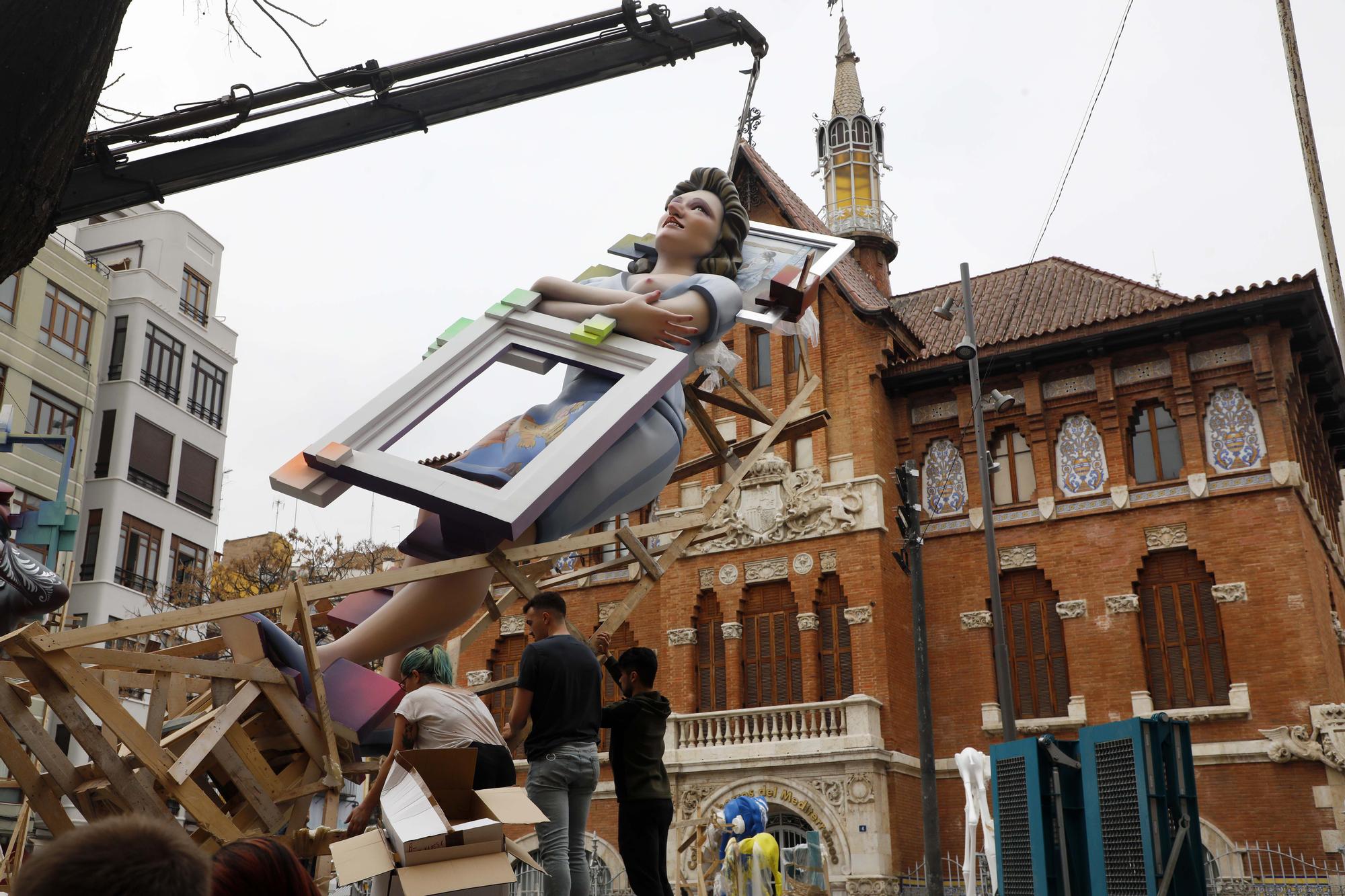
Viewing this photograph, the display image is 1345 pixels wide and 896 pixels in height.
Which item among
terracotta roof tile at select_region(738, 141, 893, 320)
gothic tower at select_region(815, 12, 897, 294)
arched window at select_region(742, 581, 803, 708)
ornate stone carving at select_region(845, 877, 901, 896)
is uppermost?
gothic tower at select_region(815, 12, 897, 294)

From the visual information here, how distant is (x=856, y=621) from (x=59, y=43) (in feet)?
68.8

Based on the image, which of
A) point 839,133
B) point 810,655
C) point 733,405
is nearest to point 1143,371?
point 810,655

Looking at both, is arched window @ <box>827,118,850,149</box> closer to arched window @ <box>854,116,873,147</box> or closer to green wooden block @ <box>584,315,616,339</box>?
arched window @ <box>854,116,873,147</box>

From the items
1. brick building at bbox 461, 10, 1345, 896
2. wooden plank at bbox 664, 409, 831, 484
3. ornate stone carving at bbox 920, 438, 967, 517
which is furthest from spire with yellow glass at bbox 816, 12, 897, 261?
wooden plank at bbox 664, 409, 831, 484

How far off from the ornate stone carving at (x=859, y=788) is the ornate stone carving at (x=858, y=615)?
9.77 feet

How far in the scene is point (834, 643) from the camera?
24250 mm

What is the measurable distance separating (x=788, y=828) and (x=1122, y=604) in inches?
297

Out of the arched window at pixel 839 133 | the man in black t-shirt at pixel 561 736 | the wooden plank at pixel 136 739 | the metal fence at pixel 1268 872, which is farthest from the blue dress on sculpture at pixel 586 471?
the arched window at pixel 839 133

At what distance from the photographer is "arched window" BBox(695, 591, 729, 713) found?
81.9 feet

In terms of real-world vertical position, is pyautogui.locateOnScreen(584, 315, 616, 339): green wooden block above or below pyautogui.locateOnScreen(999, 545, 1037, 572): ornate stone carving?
below

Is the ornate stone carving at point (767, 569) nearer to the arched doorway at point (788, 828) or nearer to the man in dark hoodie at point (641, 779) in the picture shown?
the arched doorway at point (788, 828)

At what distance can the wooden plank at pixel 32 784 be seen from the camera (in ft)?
18.6

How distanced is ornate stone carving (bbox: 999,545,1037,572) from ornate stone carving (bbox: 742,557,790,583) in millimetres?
4297

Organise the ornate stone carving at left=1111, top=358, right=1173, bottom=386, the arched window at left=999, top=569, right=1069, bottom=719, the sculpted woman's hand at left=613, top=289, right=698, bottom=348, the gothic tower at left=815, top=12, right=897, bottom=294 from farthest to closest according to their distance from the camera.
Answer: the gothic tower at left=815, top=12, right=897, bottom=294 → the ornate stone carving at left=1111, top=358, right=1173, bottom=386 → the arched window at left=999, top=569, right=1069, bottom=719 → the sculpted woman's hand at left=613, top=289, right=698, bottom=348
